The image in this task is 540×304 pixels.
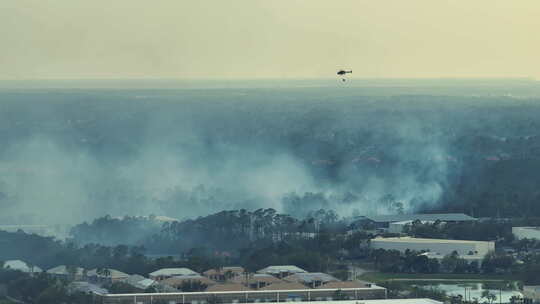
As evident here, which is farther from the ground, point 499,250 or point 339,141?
point 339,141

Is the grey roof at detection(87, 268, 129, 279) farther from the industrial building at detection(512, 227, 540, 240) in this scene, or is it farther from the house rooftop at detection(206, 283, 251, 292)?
the industrial building at detection(512, 227, 540, 240)

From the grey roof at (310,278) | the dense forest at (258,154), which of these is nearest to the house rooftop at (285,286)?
the grey roof at (310,278)

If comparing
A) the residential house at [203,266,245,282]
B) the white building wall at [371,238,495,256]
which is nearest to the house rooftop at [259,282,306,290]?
the residential house at [203,266,245,282]

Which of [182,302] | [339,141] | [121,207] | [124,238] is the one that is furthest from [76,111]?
[182,302]

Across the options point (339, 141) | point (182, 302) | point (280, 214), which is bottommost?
point (182, 302)

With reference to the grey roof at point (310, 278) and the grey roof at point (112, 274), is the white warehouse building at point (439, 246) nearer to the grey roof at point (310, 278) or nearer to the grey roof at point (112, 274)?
the grey roof at point (310, 278)

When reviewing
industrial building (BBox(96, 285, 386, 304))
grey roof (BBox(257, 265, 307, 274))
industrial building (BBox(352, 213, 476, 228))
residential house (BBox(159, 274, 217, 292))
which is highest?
industrial building (BBox(352, 213, 476, 228))

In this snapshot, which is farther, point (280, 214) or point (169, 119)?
point (169, 119)

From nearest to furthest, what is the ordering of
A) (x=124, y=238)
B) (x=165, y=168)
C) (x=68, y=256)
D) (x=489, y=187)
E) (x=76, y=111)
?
(x=68, y=256), (x=124, y=238), (x=489, y=187), (x=165, y=168), (x=76, y=111)

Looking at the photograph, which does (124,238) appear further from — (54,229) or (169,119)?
(169,119)
